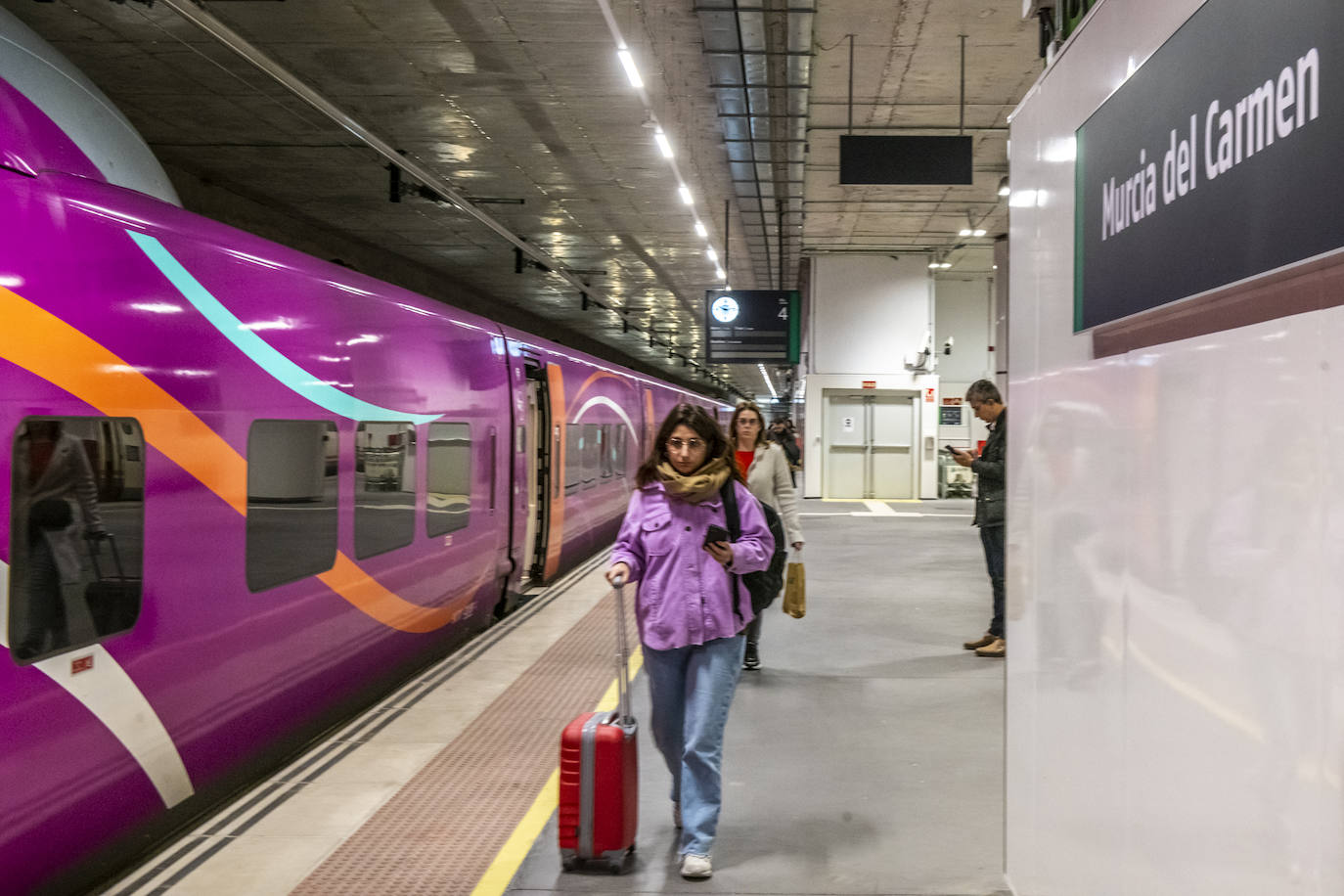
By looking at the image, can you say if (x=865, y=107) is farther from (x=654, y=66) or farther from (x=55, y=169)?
(x=55, y=169)

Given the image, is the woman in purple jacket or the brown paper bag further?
the brown paper bag

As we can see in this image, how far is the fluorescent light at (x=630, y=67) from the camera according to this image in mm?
7578

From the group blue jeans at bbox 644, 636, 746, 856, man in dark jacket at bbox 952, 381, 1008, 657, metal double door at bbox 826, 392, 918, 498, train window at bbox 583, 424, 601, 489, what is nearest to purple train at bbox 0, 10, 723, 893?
blue jeans at bbox 644, 636, 746, 856

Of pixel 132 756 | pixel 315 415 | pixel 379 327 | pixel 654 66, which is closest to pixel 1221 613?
pixel 132 756

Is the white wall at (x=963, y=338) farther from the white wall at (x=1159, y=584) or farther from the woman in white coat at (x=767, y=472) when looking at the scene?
the white wall at (x=1159, y=584)

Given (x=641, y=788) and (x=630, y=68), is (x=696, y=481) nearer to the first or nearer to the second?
(x=641, y=788)

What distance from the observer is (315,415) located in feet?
17.0

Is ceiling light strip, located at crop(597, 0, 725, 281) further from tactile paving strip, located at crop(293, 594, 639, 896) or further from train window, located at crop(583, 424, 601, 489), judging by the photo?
tactile paving strip, located at crop(293, 594, 639, 896)

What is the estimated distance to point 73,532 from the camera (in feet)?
11.1

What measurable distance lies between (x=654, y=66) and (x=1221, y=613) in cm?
1005

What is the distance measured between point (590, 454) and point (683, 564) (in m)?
8.87

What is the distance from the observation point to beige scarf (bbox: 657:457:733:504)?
3830 millimetres

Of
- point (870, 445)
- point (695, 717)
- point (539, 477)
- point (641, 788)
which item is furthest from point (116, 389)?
point (870, 445)

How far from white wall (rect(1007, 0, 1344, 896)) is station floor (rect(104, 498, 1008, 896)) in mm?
913
